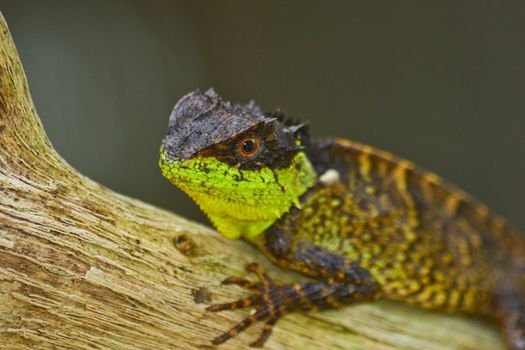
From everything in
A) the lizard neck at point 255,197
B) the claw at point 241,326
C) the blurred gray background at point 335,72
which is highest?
the blurred gray background at point 335,72

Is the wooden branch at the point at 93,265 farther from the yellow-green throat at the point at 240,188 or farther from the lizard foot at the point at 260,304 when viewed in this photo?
the yellow-green throat at the point at 240,188

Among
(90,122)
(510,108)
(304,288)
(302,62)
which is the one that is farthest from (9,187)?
(510,108)

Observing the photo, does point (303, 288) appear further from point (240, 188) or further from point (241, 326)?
point (240, 188)

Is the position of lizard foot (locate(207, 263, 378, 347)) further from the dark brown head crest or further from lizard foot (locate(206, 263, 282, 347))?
the dark brown head crest

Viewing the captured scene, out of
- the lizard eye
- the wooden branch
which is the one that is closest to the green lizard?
the lizard eye

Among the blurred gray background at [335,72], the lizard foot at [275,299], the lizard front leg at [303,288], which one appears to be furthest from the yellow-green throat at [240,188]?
the blurred gray background at [335,72]

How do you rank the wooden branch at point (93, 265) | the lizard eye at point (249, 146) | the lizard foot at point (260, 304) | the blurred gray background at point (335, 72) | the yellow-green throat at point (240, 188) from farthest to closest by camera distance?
the blurred gray background at point (335, 72)
the lizard foot at point (260, 304)
the lizard eye at point (249, 146)
the yellow-green throat at point (240, 188)
the wooden branch at point (93, 265)

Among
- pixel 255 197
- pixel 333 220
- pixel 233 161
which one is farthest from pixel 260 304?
pixel 233 161

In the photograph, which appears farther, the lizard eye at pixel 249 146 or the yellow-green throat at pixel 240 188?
the lizard eye at pixel 249 146

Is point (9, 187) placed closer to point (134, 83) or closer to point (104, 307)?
point (104, 307)
